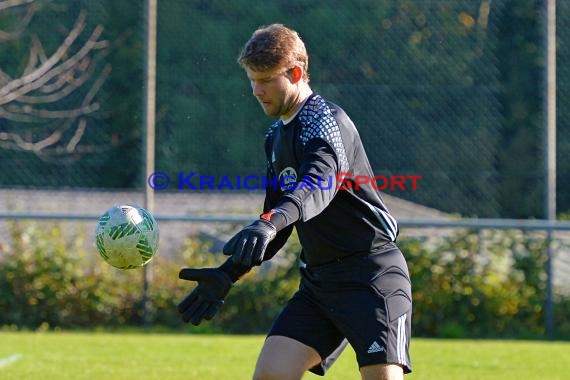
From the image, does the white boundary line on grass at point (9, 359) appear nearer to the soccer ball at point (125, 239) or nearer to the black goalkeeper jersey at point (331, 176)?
the soccer ball at point (125, 239)

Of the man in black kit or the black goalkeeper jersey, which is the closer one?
the black goalkeeper jersey

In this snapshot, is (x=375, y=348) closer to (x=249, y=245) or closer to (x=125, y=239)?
(x=249, y=245)

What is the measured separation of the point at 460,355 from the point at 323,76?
145 inches

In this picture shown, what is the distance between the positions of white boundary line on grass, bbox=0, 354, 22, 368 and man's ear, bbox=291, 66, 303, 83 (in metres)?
3.96

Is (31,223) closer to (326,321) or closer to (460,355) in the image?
(460,355)

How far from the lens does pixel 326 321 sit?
448 cm

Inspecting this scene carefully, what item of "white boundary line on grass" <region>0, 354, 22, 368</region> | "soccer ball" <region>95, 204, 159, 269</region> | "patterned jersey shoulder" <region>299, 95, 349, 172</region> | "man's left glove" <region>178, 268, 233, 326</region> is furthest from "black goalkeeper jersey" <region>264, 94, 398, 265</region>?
"white boundary line on grass" <region>0, 354, 22, 368</region>

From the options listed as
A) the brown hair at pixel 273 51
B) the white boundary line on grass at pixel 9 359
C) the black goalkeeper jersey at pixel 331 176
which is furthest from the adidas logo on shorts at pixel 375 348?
the white boundary line on grass at pixel 9 359

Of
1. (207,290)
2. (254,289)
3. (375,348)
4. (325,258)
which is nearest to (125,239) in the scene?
(207,290)

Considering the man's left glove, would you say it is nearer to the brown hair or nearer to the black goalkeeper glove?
the black goalkeeper glove

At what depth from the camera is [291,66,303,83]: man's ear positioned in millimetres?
4305

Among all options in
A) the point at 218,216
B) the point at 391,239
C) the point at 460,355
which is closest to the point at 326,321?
the point at 391,239

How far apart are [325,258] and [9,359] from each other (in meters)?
4.01

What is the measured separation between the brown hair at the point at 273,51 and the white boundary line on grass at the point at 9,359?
396 cm
